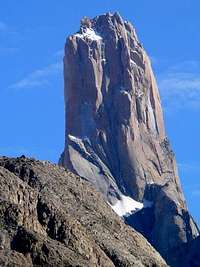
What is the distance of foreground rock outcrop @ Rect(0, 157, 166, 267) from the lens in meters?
65.9

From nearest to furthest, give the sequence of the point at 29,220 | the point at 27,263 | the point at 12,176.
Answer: the point at 27,263 → the point at 29,220 → the point at 12,176

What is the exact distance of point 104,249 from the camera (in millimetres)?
72688

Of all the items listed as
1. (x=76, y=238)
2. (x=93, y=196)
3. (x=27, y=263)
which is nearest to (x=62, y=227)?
(x=76, y=238)

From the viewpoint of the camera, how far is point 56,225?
70375mm

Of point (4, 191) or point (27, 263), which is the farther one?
point (4, 191)

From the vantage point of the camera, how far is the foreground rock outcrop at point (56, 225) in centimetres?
6594

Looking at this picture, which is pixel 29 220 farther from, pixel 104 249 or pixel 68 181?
pixel 68 181

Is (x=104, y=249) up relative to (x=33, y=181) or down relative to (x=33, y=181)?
down

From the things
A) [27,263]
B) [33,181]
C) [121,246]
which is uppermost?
[33,181]

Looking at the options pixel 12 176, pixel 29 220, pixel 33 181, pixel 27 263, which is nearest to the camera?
pixel 27 263

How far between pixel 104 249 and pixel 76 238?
355 centimetres

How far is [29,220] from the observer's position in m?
69.1

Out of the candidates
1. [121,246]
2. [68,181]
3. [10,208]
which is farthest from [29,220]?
[68,181]

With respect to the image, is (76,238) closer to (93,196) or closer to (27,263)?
(27,263)
